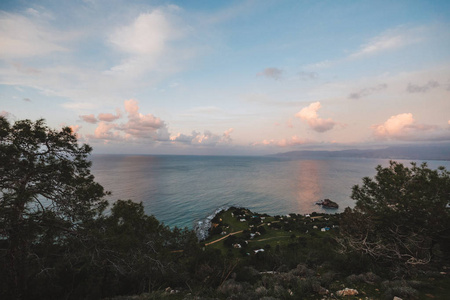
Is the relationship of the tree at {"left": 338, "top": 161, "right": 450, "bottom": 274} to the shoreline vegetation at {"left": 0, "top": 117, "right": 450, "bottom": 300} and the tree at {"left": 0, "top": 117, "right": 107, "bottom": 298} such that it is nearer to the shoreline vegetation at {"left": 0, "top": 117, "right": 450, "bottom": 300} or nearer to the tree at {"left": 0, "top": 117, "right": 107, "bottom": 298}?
the shoreline vegetation at {"left": 0, "top": 117, "right": 450, "bottom": 300}

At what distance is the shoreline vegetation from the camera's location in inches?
305

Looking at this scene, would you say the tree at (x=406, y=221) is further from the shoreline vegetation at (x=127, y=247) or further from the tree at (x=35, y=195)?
the tree at (x=35, y=195)

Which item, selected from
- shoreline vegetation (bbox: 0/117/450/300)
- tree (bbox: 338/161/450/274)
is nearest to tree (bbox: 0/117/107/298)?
shoreline vegetation (bbox: 0/117/450/300)

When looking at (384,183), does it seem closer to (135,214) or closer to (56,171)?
→ (135,214)

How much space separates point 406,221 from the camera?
11.3m

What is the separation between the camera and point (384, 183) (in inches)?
608

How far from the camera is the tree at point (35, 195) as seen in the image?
772cm

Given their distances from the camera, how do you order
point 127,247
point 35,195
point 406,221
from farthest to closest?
point 406,221 → point 127,247 → point 35,195

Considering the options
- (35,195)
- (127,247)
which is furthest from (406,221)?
(35,195)

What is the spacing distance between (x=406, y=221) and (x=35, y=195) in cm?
2190

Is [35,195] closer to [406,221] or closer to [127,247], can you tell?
[127,247]

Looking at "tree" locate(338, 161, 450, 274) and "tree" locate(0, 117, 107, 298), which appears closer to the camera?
"tree" locate(0, 117, 107, 298)

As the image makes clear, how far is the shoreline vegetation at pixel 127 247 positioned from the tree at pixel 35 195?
0.15 ft

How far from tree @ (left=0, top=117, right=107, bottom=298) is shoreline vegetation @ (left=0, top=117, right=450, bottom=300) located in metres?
0.05
